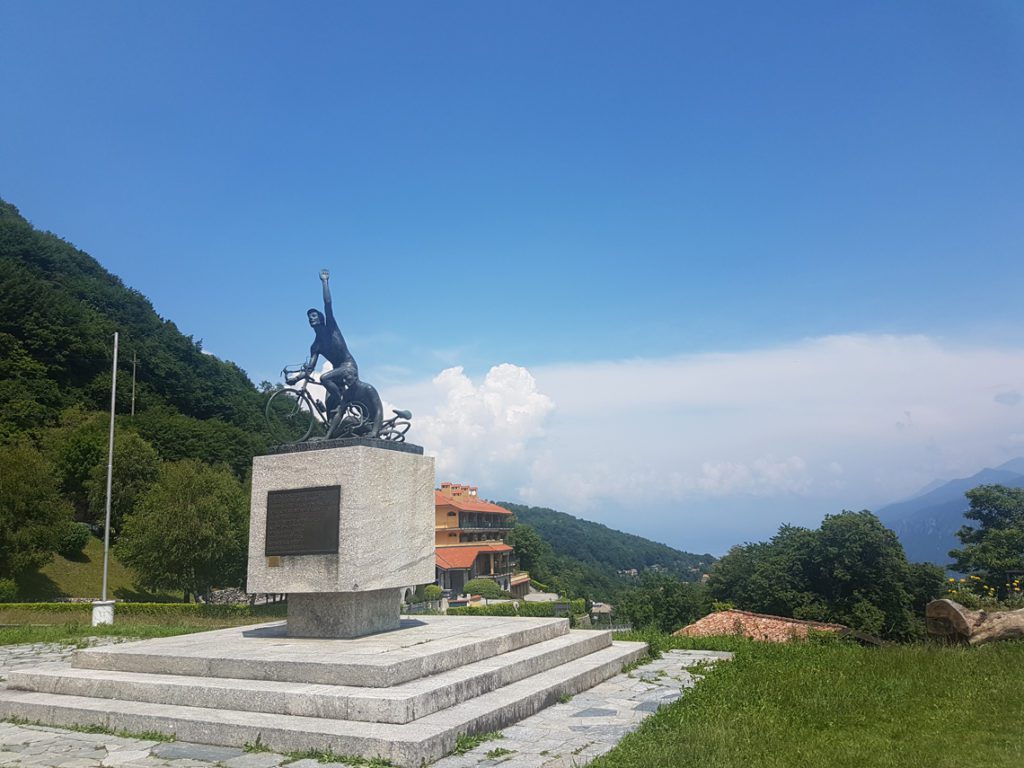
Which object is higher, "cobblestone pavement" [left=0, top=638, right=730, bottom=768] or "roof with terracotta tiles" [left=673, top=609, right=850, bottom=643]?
"cobblestone pavement" [left=0, top=638, right=730, bottom=768]

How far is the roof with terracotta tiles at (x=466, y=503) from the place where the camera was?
61.4 m

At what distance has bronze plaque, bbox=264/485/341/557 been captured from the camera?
9.23 meters

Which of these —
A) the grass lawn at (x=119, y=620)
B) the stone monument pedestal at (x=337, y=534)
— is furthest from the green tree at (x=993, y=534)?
the grass lawn at (x=119, y=620)

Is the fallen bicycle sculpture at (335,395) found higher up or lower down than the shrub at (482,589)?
higher up

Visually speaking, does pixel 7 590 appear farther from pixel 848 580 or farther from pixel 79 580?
pixel 848 580

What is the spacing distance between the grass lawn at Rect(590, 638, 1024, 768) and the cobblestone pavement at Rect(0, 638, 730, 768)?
1.41 ft

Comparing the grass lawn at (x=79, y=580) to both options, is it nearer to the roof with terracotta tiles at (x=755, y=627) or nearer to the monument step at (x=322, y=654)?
the monument step at (x=322, y=654)

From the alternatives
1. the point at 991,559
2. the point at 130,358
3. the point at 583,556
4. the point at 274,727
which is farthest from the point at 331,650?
the point at 583,556

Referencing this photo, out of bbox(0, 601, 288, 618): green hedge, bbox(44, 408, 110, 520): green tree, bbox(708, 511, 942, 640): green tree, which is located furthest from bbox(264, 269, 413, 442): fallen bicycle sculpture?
bbox(44, 408, 110, 520): green tree

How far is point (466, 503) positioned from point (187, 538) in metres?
36.6

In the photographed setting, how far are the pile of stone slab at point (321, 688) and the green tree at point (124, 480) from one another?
3451cm

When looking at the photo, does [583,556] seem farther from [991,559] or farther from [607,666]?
[607,666]

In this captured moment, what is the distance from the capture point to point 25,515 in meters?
30.1

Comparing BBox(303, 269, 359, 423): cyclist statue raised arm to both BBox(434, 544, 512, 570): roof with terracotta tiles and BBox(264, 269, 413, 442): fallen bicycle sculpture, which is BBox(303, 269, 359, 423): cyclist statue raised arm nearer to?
BBox(264, 269, 413, 442): fallen bicycle sculpture
